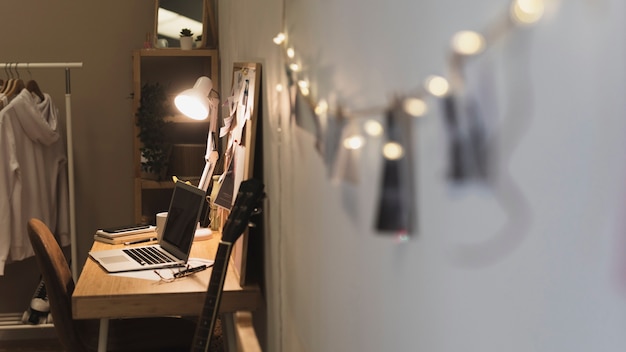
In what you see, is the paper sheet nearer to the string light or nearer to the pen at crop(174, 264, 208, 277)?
the pen at crop(174, 264, 208, 277)

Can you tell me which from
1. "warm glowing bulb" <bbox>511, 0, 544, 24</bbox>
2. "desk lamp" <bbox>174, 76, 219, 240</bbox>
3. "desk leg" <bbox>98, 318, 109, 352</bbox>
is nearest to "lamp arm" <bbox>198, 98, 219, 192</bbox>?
"desk lamp" <bbox>174, 76, 219, 240</bbox>

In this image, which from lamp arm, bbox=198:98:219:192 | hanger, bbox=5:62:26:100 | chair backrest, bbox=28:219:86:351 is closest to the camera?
chair backrest, bbox=28:219:86:351

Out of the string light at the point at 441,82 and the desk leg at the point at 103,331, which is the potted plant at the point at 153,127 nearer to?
the desk leg at the point at 103,331

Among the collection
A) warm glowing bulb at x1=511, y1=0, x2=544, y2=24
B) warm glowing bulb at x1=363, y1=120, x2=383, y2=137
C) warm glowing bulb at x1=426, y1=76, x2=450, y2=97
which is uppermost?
warm glowing bulb at x1=511, y1=0, x2=544, y2=24

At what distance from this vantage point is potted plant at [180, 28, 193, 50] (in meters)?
3.60

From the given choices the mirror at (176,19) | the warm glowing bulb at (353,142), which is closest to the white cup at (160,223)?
the mirror at (176,19)

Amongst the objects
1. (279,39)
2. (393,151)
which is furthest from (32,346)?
(393,151)

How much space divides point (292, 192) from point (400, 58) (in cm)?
82

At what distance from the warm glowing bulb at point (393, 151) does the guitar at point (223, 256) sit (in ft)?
3.37

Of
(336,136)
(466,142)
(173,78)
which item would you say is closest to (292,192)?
(336,136)

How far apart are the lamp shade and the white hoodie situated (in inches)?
42.1

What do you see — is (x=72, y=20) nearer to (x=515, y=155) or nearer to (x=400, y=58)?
(x=400, y=58)

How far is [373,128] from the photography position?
0.86 meters

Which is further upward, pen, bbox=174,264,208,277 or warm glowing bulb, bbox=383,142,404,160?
warm glowing bulb, bbox=383,142,404,160
